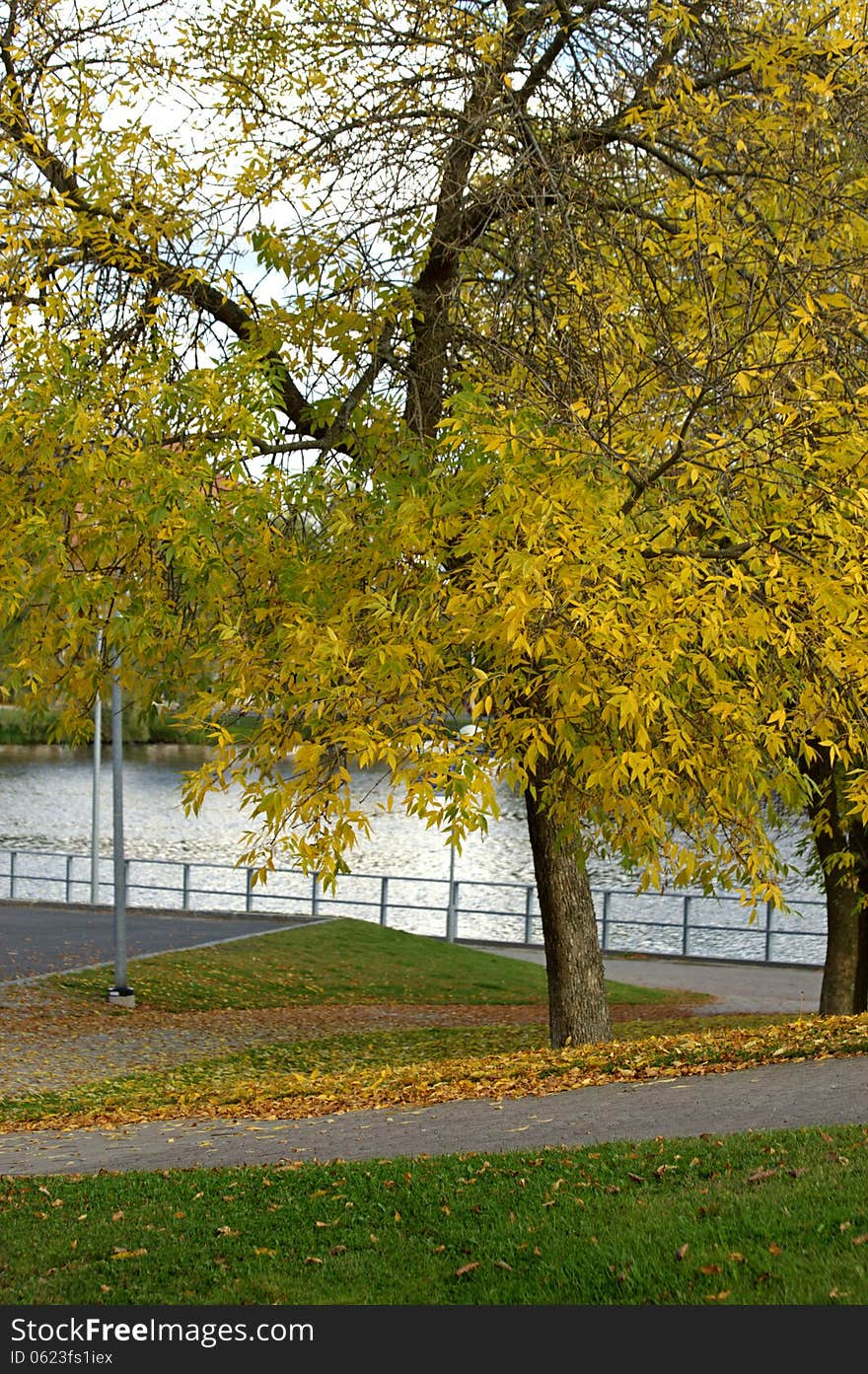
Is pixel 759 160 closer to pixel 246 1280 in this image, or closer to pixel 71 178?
pixel 71 178

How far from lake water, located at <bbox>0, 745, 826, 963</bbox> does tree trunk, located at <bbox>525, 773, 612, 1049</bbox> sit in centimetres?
Answer: 863

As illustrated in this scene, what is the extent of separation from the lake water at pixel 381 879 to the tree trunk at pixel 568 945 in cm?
863

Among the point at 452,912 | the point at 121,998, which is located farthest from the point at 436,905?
the point at 121,998

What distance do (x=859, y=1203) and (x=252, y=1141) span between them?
12.5 feet

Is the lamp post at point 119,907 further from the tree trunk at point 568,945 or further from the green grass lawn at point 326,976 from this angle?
the tree trunk at point 568,945

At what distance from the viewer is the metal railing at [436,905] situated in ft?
95.7

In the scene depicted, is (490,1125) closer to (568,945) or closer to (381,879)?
(568,945)

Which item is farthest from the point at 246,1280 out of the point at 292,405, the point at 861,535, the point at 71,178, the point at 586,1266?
the point at 71,178

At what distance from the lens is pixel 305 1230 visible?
5758mm

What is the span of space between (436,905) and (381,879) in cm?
165

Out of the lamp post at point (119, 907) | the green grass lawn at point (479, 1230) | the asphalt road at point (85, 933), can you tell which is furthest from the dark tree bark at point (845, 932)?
the asphalt road at point (85, 933)

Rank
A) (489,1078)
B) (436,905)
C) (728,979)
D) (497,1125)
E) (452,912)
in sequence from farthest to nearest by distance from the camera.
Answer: (436,905)
(452,912)
(728,979)
(489,1078)
(497,1125)

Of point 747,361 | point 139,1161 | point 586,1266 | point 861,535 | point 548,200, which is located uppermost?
point 548,200

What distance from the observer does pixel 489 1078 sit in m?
9.89
